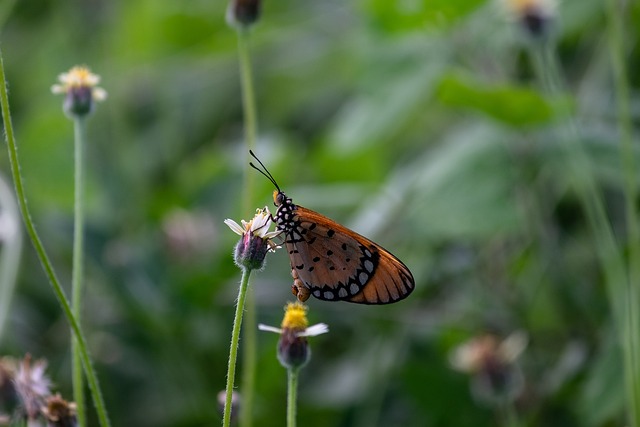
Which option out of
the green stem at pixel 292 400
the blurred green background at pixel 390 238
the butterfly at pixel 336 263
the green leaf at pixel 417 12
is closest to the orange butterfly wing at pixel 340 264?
the butterfly at pixel 336 263

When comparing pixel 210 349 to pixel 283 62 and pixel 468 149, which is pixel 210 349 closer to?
pixel 468 149

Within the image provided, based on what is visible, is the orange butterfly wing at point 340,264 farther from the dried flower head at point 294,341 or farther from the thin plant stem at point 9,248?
the thin plant stem at point 9,248

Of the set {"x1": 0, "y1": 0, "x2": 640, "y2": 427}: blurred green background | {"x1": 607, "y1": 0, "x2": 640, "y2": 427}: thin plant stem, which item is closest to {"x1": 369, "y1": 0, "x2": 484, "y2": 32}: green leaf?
{"x1": 0, "y1": 0, "x2": 640, "y2": 427}: blurred green background

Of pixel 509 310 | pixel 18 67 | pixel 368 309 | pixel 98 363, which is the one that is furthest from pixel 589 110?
pixel 18 67

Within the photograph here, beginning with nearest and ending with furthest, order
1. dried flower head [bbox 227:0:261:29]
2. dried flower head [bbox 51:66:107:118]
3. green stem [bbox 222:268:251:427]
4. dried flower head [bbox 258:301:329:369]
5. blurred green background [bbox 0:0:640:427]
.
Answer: green stem [bbox 222:268:251:427]
dried flower head [bbox 258:301:329:369]
dried flower head [bbox 51:66:107:118]
dried flower head [bbox 227:0:261:29]
blurred green background [bbox 0:0:640:427]

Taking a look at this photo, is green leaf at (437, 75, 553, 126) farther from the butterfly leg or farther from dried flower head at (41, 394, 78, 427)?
dried flower head at (41, 394, 78, 427)
